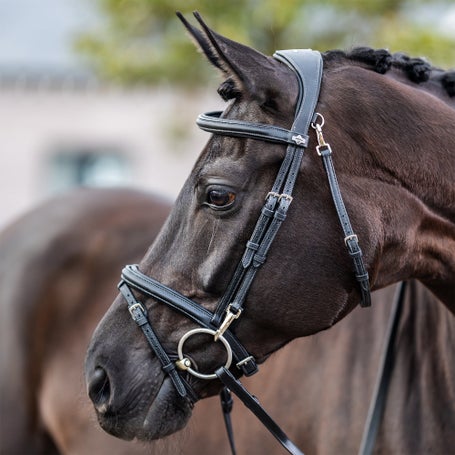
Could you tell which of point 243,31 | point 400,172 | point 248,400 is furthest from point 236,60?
point 243,31

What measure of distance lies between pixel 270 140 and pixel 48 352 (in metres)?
2.49

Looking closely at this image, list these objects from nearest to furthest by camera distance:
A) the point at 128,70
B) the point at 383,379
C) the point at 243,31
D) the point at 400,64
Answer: the point at 400,64
the point at 383,379
the point at 243,31
the point at 128,70

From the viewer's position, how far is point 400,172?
→ 2393mm

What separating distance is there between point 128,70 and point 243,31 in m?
2.35

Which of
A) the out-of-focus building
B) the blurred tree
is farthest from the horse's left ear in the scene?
the out-of-focus building

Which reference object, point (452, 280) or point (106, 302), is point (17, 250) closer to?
point (106, 302)

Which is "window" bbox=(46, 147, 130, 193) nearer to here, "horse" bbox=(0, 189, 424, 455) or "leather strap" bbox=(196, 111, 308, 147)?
"horse" bbox=(0, 189, 424, 455)

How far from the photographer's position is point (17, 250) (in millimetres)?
4445

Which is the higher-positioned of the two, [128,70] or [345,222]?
[128,70]

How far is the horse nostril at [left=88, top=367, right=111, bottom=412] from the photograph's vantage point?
2.37 meters

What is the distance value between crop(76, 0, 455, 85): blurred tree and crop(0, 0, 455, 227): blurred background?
0.02m

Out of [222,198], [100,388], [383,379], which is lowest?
[100,388]

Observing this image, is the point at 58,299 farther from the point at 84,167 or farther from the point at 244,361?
the point at 84,167

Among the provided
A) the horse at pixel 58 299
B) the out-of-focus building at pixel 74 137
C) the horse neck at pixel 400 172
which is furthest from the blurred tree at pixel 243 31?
the horse neck at pixel 400 172
